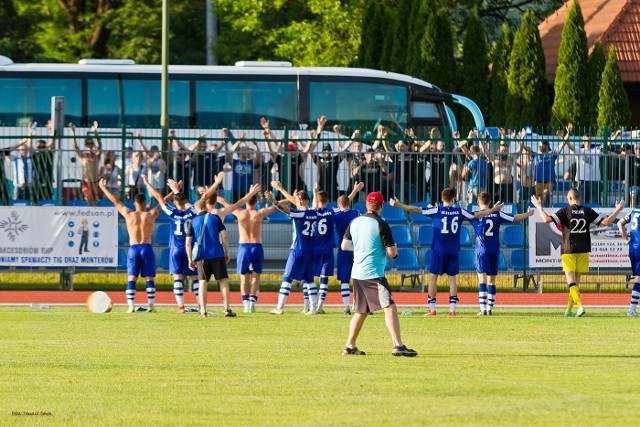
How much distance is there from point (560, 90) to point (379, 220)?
2586cm

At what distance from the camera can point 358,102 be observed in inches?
1406

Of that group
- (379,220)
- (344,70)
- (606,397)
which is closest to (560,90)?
(344,70)

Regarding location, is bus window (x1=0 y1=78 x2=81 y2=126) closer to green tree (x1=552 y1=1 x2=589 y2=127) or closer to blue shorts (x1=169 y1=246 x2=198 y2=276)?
blue shorts (x1=169 y1=246 x2=198 y2=276)

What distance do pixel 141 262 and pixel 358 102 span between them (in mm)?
13796

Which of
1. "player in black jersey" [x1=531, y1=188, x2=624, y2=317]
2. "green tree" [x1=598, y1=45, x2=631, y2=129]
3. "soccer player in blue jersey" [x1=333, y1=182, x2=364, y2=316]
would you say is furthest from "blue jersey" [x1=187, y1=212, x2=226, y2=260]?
"green tree" [x1=598, y1=45, x2=631, y2=129]

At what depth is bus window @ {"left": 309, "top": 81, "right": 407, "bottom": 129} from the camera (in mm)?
35594

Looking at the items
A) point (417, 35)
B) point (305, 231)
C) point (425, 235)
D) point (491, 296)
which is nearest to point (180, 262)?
point (305, 231)

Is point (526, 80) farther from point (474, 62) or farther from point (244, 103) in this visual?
point (244, 103)

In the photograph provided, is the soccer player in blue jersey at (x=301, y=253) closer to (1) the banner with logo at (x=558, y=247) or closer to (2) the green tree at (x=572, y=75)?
(1) the banner with logo at (x=558, y=247)

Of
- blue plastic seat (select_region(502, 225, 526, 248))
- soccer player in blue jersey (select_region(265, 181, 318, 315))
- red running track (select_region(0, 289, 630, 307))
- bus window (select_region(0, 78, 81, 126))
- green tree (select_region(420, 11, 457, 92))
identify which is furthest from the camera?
green tree (select_region(420, 11, 457, 92))

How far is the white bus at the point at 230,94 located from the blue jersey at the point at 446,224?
12.9 metres

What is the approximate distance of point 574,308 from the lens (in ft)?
78.8

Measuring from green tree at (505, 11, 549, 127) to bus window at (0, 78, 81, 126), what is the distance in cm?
1248

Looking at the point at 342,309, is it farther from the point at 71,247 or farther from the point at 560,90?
the point at 560,90
